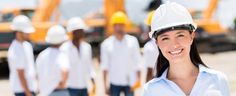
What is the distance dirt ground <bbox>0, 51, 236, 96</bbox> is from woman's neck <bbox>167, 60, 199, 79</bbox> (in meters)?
8.08

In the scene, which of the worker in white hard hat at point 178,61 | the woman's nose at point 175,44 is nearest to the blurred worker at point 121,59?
the worker in white hard hat at point 178,61

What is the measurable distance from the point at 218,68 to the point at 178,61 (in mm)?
14264

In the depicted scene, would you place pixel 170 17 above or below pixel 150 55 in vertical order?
above

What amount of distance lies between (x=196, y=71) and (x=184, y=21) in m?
0.24

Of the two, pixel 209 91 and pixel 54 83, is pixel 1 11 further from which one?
pixel 209 91

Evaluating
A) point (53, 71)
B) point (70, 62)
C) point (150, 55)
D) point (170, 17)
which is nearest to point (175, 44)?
point (170, 17)

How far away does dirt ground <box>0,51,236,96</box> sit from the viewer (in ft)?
40.8

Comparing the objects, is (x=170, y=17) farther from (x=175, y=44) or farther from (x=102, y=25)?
(x=102, y=25)

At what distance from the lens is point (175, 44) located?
7.74 ft

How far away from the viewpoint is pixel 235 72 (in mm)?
15570

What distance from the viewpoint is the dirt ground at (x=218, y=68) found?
40.8 ft

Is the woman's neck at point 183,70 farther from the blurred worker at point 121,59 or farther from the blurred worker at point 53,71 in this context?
the blurred worker at point 121,59

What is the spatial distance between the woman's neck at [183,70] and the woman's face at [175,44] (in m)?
0.05

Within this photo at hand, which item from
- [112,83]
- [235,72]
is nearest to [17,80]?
[112,83]
